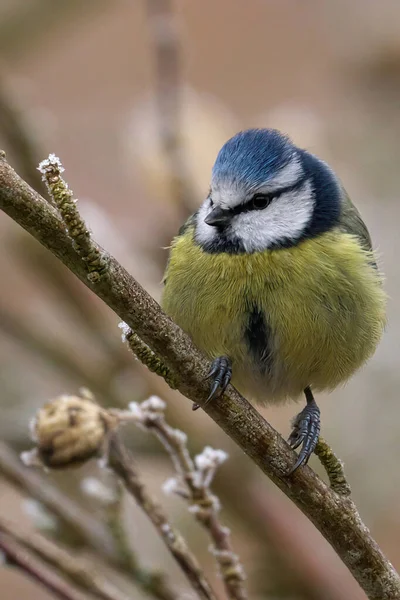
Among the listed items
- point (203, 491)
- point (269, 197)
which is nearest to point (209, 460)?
point (203, 491)

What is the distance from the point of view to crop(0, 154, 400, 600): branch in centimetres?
73

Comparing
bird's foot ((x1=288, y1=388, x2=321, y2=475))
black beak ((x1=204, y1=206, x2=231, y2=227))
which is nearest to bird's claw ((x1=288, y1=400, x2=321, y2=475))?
bird's foot ((x1=288, y1=388, x2=321, y2=475))

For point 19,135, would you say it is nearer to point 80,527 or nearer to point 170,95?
→ point 170,95

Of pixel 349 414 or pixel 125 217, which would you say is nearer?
pixel 349 414

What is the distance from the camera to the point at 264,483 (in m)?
1.65

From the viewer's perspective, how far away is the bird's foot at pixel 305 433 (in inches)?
38.0

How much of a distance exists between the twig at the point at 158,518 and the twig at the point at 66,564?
9 centimetres

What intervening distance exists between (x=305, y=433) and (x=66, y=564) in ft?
1.23

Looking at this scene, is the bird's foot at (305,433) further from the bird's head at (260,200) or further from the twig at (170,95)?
the twig at (170,95)

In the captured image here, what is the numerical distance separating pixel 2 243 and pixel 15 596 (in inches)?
47.0

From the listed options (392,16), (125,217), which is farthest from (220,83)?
(392,16)

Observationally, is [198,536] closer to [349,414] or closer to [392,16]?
[349,414]

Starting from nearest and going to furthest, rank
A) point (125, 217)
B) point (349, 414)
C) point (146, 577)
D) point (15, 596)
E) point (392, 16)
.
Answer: point (146, 577) < point (392, 16) < point (349, 414) < point (15, 596) < point (125, 217)

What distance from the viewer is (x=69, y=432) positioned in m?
0.94
